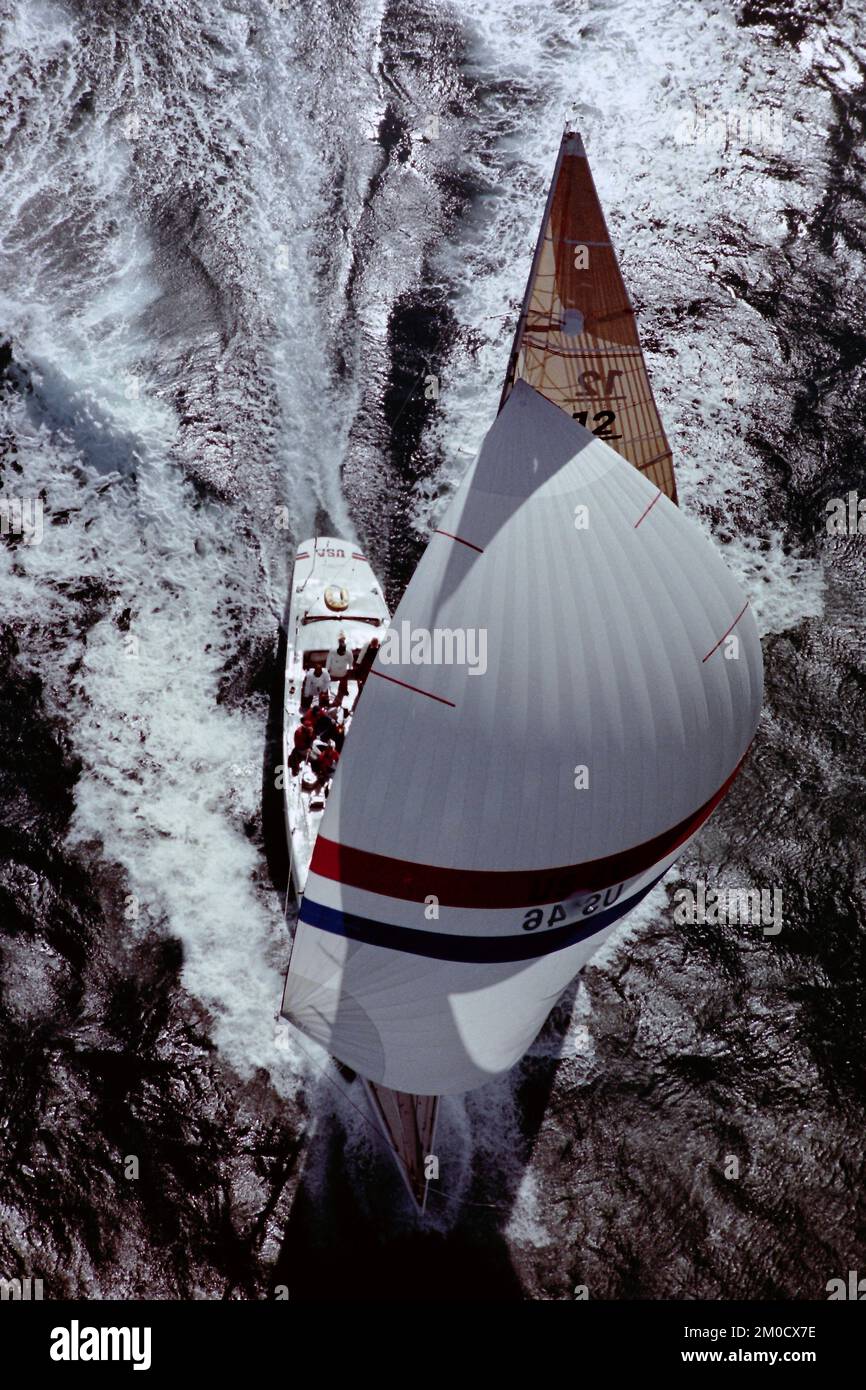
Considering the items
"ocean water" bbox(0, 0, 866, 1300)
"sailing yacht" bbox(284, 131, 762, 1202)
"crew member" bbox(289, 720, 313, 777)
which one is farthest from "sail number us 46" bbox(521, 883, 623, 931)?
"crew member" bbox(289, 720, 313, 777)

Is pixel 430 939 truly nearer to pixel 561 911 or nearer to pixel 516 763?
pixel 561 911

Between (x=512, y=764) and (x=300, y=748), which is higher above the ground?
(x=300, y=748)

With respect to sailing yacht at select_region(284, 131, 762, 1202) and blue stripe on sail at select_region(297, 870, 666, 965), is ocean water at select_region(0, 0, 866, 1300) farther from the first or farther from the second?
blue stripe on sail at select_region(297, 870, 666, 965)

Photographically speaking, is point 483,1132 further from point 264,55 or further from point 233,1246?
point 264,55

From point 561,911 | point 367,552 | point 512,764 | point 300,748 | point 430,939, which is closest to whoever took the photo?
point 512,764

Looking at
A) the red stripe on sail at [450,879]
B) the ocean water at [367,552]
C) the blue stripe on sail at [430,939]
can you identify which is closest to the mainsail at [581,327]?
the ocean water at [367,552]

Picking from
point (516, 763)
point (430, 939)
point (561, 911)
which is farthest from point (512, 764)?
point (430, 939)

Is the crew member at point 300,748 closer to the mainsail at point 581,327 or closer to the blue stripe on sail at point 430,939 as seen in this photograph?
the blue stripe on sail at point 430,939
